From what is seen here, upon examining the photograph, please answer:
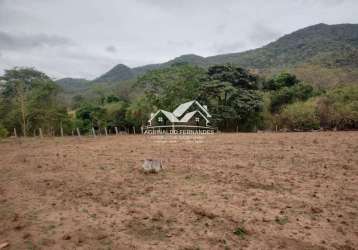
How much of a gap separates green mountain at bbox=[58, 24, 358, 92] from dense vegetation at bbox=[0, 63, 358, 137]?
795 cm

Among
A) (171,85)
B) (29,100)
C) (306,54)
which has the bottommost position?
(29,100)

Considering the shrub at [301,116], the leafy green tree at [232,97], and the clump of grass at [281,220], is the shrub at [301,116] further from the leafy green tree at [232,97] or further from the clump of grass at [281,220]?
the clump of grass at [281,220]

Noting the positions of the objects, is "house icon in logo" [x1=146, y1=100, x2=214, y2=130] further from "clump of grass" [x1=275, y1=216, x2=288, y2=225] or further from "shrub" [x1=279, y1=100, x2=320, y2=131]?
"clump of grass" [x1=275, y1=216, x2=288, y2=225]

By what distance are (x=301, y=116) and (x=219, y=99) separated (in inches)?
258

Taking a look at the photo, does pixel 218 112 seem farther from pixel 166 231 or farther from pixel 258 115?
pixel 166 231

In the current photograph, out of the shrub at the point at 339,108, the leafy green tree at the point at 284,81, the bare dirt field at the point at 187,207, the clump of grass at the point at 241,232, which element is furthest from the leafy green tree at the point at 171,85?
the clump of grass at the point at 241,232

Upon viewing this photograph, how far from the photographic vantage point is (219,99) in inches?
843

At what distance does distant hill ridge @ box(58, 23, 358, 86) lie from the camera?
32.4 metres

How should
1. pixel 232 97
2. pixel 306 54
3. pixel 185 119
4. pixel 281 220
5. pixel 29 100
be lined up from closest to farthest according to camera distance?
1. pixel 281 220
2. pixel 185 119
3. pixel 232 97
4. pixel 29 100
5. pixel 306 54

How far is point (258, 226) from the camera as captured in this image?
3.08m

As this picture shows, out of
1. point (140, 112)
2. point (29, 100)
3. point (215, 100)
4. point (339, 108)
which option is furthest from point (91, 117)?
point (339, 108)

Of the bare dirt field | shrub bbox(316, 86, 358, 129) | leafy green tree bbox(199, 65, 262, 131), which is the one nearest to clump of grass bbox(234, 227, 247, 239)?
the bare dirt field

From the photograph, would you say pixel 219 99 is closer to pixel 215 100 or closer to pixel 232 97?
pixel 215 100

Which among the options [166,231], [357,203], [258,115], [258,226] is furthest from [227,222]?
[258,115]
